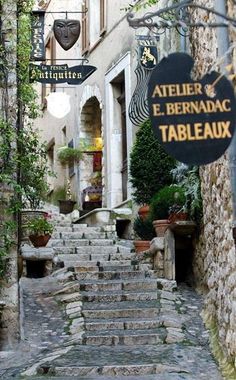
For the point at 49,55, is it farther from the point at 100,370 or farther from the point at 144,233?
the point at 100,370

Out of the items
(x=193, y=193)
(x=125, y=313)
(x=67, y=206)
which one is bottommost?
(x=125, y=313)

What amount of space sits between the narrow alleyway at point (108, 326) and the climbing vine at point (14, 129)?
3.36 ft

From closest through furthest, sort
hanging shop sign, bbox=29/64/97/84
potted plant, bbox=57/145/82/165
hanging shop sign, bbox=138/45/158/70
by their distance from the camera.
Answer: hanging shop sign, bbox=29/64/97/84 < hanging shop sign, bbox=138/45/158/70 < potted plant, bbox=57/145/82/165

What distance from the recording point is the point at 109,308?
8844 mm

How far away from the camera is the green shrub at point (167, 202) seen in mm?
10311

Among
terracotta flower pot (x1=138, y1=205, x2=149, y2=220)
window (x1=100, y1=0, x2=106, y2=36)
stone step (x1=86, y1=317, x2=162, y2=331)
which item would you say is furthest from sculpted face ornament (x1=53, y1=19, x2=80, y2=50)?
stone step (x1=86, y1=317, x2=162, y2=331)

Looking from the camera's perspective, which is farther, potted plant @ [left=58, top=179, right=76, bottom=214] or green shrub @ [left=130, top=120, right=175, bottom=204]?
potted plant @ [left=58, top=179, right=76, bottom=214]

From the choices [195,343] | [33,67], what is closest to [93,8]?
[33,67]

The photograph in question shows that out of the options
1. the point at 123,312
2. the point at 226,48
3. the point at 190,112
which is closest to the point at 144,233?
the point at 123,312

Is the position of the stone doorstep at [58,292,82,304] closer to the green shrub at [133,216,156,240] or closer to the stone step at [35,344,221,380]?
the stone step at [35,344,221,380]

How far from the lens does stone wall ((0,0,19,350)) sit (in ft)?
26.5

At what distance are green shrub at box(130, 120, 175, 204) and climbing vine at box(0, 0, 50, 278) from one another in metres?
2.76

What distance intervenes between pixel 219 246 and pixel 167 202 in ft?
10.0

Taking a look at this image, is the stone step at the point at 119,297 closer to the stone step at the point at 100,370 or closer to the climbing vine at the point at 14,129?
the climbing vine at the point at 14,129
